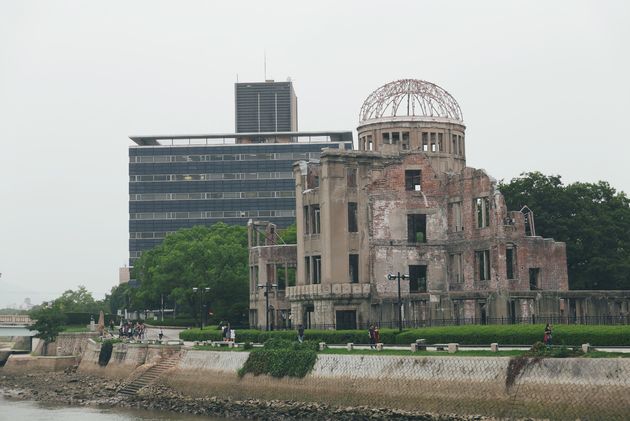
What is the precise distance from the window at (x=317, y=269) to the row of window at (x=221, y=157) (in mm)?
102426

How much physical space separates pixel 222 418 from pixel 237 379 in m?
5.72

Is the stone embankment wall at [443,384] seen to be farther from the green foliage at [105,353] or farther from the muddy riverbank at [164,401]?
the green foliage at [105,353]

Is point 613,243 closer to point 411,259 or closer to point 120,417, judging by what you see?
point 411,259

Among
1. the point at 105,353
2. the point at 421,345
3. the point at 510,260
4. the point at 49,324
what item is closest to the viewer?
the point at 421,345

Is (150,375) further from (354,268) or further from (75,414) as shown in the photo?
(354,268)

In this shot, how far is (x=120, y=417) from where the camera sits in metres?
64.9

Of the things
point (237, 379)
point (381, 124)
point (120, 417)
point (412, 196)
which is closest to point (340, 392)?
point (237, 379)

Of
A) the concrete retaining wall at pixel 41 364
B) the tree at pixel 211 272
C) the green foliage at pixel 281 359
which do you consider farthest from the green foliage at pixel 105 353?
the green foliage at pixel 281 359

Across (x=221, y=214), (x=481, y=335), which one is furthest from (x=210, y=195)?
(x=481, y=335)

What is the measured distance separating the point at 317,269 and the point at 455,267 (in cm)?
1098

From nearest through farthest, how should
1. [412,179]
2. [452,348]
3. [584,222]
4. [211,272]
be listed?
[452,348] → [412,179] → [584,222] → [211,272]

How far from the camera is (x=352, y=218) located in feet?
273

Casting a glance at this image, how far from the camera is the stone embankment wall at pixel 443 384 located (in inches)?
1758

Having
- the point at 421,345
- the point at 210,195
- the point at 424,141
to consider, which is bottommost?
the point at 421,345
